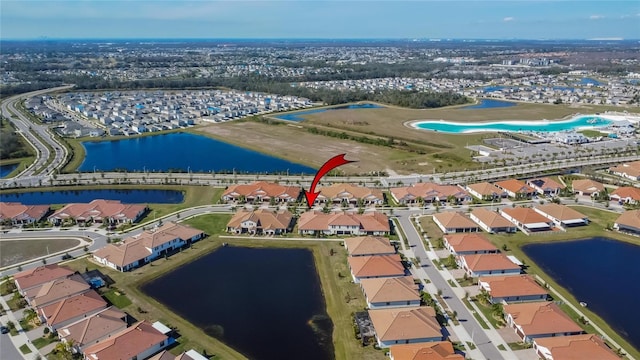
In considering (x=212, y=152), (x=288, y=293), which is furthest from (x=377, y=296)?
(x=212, y=152)

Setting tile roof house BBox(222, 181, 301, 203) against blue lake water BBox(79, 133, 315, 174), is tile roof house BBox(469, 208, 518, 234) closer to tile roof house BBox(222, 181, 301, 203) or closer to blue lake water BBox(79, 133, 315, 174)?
tile roof house BBox(222, 181, 301, 203)

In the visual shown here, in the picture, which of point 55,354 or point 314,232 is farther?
point 314,232

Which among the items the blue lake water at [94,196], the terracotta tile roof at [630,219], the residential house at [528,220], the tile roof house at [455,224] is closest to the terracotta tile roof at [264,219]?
the blue lake water at [94,196]

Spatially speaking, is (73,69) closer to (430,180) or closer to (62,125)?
(62,125)

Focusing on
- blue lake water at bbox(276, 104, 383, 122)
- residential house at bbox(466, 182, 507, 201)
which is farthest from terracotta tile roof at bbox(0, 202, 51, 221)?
blue lake water at bbox(276, 104, 383, 122)

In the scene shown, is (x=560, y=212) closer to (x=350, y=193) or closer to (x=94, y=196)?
(x=350, y=193)
